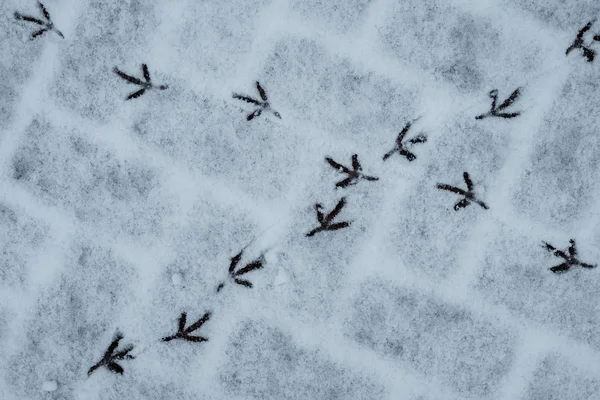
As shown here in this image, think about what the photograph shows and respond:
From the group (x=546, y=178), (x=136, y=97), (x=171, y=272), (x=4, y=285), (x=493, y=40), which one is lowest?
(x=4, y=285)

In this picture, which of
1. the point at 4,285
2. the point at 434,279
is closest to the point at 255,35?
the point at 434,279

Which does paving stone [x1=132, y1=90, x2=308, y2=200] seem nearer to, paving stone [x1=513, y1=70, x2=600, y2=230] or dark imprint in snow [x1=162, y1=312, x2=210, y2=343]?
dark imprint in snow [x1=162, y1=312, x2=210, y2=343]

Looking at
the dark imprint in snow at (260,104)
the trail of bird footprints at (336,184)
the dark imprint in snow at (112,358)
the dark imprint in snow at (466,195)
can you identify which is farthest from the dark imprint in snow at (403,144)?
the dark imprint in snow at (112,358)

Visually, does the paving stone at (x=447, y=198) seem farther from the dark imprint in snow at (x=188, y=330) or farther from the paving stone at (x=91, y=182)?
the paving stone at (x=91, y=182)

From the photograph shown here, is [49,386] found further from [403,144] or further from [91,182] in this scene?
[403,144]

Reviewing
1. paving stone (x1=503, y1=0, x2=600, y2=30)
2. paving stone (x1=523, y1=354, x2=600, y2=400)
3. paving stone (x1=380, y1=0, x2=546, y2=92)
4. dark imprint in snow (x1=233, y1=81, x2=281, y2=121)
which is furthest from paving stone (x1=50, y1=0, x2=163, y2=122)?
paving stone (x1=523, y1=354, x2=600, y2=400)

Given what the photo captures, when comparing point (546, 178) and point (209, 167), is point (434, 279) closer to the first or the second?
point (546, 178)
